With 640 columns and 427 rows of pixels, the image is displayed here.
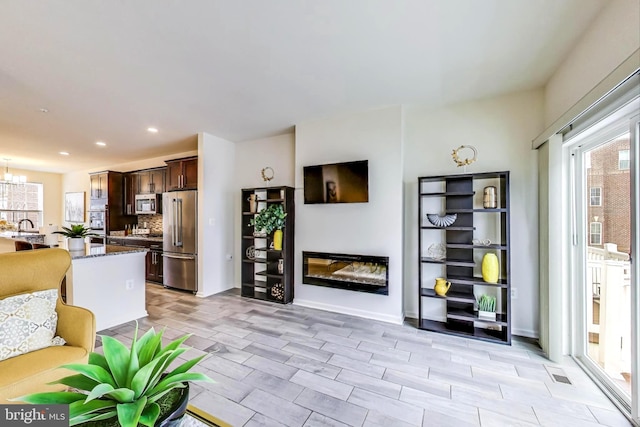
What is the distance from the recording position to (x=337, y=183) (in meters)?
3.54

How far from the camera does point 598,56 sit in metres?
1.81

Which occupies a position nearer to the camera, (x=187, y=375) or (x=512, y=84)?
(x=187, y=375)

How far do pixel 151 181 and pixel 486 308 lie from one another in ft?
21.1

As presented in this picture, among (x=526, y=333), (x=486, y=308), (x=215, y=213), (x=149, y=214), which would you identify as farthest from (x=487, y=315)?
(x=149, y=214)

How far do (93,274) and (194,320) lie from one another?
1.25 metres

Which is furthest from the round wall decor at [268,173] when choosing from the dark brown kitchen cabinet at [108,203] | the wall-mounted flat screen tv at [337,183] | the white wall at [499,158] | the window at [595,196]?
the dark brown kitchen cabinet at [108,203]

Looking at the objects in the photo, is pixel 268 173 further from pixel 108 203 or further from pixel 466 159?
pixel 108 203

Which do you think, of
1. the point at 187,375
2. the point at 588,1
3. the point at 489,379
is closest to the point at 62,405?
the point at 187,375

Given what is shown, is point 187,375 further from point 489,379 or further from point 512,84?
point 512,84

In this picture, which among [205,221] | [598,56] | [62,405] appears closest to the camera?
[62,405]

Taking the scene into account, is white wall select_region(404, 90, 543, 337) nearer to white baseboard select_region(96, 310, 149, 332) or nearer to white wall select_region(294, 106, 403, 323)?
white wall select_region(294, 106, 403, 323)

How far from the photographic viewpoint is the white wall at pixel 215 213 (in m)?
4.30

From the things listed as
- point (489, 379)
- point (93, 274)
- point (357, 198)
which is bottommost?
point (489, 379)

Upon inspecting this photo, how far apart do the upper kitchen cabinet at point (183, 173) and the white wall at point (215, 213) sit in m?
0.41
